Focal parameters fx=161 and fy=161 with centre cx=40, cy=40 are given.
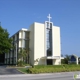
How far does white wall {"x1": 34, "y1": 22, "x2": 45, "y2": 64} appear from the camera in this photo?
158 ft

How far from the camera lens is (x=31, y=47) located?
50.4 meters

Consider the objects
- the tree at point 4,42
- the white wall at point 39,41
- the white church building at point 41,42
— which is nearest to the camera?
the tree at point 4,42

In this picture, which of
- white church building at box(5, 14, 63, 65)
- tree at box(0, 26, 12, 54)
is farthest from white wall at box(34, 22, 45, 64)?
tree at box(0, 26, 12, 54)

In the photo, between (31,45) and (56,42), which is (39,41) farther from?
(56,42)

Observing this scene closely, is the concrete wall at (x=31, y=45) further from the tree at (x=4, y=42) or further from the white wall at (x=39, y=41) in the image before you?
the tree at (x=4, y=42)

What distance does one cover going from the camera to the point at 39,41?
4894 centimetres

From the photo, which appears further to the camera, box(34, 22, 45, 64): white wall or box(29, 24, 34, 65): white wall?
box(29, 24, 34, 65): white wall

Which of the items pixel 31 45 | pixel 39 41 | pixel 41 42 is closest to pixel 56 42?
pixel 41 42

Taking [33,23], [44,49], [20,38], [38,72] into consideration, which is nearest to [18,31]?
[20,38]

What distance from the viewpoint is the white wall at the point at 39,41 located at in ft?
158

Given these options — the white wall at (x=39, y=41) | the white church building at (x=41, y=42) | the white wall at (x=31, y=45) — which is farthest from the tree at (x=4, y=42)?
the white wall at (x=39, y=41)

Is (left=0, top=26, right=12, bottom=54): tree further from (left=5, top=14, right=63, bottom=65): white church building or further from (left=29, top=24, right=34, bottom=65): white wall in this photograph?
(left=29, top=24, right=34, bottom=65): white wall

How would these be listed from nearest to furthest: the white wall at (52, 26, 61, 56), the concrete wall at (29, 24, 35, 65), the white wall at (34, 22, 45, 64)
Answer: the white wall at (34, 22, 45, 64) → the concrete wall at (29, 24, 35, 65) → the white wall at (52, 26, 61, 56)

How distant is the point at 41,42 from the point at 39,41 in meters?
0.80
